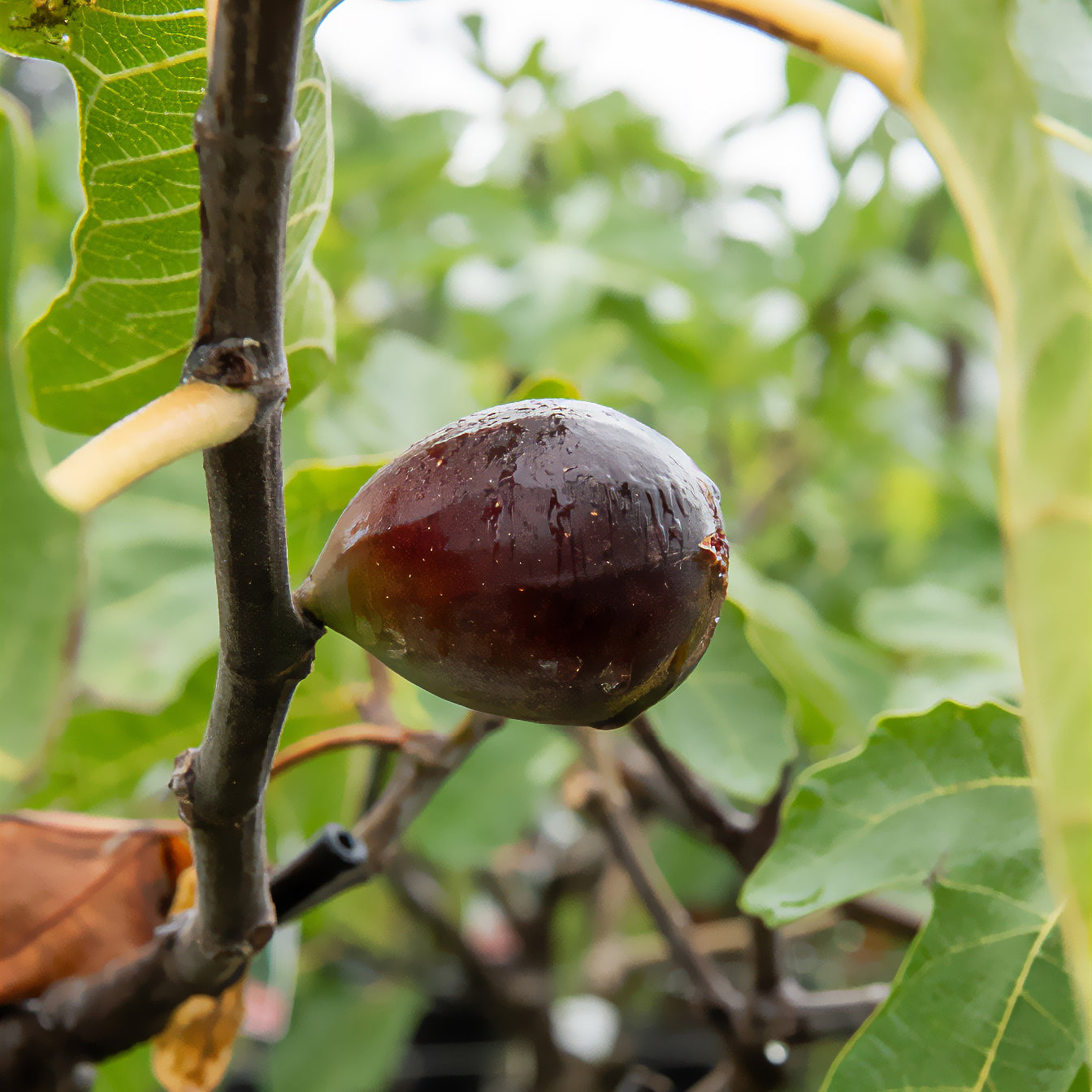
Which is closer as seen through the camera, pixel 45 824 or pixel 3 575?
pixel 45 824

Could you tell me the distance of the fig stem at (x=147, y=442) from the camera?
0.21 meters

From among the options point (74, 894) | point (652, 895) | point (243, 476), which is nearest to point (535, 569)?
point (243, 476)

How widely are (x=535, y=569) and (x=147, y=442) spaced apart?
0.10 metres

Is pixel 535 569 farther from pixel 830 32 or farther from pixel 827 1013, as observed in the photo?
pixel 827 1013

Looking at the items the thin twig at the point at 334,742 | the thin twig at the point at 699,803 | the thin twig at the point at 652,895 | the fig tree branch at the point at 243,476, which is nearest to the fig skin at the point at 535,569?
the fig tree branch at the point at 243,476

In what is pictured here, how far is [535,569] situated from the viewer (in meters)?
0.26

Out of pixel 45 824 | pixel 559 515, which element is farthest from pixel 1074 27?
pixel 45 824

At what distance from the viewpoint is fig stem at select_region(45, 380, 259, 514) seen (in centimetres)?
21

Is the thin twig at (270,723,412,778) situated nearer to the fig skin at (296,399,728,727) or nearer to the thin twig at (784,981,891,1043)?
the fig skin at (296,399,728,727)

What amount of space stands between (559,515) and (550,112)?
4.93ft

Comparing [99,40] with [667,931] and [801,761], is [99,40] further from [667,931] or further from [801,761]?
[801,761]

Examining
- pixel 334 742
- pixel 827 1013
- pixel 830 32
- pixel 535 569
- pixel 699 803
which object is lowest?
pixel 827 1013

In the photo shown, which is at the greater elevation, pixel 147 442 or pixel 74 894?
pixel 147 442

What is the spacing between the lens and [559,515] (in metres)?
0.27
